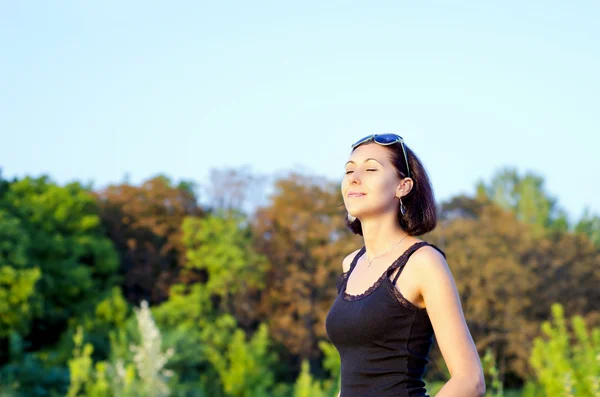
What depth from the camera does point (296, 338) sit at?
2377 cm

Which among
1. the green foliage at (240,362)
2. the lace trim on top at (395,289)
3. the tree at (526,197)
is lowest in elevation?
the green foliage at (240,362)

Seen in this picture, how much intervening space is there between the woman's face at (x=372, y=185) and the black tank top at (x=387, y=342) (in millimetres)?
167

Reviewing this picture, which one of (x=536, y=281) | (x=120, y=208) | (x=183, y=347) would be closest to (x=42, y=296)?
(x=183, y=347)

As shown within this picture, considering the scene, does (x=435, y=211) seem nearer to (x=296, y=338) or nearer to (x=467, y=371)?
(x=467, y=371)

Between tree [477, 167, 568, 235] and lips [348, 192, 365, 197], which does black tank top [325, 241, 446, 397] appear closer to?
lips [348, 192, 365, 197]

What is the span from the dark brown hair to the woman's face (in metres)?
0.03

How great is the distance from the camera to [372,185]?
2.29 metres

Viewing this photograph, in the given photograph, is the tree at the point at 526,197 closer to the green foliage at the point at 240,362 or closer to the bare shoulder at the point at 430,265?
the green foliage at the point at 240,362

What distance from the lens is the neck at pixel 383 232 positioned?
92.3 inches

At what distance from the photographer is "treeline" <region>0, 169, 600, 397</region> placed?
68.7 feet

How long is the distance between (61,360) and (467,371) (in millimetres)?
19825

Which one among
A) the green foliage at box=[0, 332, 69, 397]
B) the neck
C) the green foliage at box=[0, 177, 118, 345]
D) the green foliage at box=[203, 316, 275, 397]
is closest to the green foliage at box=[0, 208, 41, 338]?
the green foliage at box=[0, 177, 118, 345]

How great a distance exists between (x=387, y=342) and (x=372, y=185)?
17.5 inches

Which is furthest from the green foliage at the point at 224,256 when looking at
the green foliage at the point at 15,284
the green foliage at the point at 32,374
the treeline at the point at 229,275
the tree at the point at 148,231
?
the green foliage at the point at 32,374
